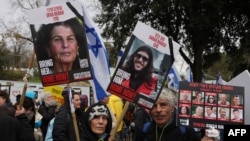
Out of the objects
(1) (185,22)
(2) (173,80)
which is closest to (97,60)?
(2) (173,80)

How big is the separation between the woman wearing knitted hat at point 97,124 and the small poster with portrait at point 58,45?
19.0 inches

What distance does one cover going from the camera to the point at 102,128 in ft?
15.6

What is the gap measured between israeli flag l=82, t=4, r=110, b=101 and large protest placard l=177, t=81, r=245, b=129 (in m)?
1.57

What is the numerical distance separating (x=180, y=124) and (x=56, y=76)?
1343 mm

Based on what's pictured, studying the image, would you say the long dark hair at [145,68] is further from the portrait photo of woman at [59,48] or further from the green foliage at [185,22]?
the green foliage at [185,22]

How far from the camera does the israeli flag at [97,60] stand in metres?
6.25

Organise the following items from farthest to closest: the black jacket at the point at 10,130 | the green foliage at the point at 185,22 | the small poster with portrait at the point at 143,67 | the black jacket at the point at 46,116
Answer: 1. the green foliage at the point at 185,22
2. the black jacket at the point at 46,116
3. the black jacket at the point at 10,130
4. the small poster with portrait at the point at 143,67

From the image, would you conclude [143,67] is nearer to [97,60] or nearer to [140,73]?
[140,73]

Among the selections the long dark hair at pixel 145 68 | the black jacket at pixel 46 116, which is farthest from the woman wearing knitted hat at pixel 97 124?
the black jacket at pixel 46 116

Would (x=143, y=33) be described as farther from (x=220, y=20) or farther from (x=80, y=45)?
(x=220, y=20)

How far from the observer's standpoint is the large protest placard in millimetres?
4797

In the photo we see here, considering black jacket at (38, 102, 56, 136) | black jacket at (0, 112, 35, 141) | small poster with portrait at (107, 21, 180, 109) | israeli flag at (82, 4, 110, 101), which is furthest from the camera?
black jacket at (38, 102, 56, 136)

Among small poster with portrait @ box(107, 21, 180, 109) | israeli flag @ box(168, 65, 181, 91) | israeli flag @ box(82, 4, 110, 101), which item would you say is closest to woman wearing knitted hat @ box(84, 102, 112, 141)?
small poster with portrait @ box(107, 21, 180, 109)

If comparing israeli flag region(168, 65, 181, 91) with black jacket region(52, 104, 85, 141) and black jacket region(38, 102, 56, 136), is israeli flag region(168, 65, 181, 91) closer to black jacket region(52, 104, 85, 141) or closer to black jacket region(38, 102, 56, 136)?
black jacket region(38, 102, 56, 136)
